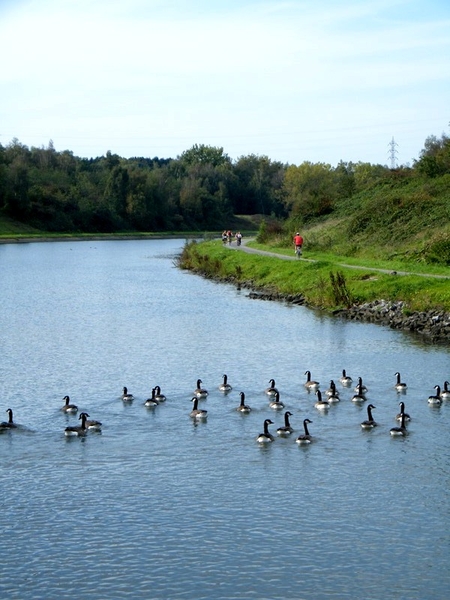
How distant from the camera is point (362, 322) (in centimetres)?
4788

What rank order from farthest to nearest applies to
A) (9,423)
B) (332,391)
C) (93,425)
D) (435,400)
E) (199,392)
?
(199,392) < (332,391) < (435,400) < (9,423) < (93,425)

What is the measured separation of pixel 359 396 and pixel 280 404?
8.66ft

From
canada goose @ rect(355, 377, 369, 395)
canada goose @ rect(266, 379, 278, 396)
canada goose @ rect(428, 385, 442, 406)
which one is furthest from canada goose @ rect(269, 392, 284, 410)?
canada goose @ rect(428, 385, 442, 406)

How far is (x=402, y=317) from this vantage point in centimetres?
4625

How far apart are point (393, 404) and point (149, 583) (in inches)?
553

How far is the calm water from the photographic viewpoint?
17297 mm

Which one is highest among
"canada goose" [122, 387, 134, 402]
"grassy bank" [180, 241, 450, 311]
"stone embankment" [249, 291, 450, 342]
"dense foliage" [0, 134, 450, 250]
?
"dense foliage" [0, 134, 450, 250]

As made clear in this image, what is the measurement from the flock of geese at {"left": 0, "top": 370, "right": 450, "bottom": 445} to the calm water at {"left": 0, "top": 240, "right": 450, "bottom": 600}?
297 millimetres

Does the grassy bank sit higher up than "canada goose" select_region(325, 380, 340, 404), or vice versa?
the grassy bank

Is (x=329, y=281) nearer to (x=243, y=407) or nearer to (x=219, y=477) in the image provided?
(x=243, y=407)

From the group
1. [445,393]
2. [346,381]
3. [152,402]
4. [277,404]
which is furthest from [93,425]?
[445,393]

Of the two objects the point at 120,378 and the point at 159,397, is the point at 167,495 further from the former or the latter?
the point at 120,378

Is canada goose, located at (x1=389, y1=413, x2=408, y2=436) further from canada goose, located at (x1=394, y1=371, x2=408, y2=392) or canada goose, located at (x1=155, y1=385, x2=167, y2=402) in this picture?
canada goose, located at (x1=155, y1=385, x2=167, y2=402)

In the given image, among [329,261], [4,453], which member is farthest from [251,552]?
[329,261]
